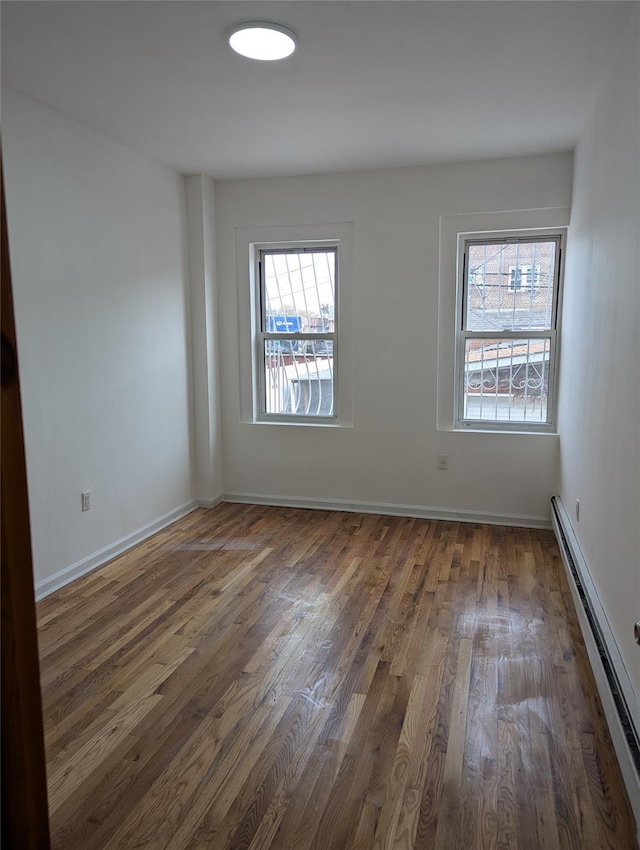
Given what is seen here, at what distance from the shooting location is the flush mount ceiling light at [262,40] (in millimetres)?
2314

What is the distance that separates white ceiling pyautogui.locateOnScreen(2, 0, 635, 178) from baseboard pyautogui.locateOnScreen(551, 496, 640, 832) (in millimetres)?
2391

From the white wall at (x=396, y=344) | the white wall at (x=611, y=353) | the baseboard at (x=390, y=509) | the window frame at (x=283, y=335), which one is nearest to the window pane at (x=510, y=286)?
the white wall at (x=396, y=344)

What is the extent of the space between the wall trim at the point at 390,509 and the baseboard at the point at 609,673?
1.02 m

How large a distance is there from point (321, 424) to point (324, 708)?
9.16ft

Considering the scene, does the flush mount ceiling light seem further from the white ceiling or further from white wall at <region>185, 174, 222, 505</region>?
white wall at <region>185, 174, 222, 505</region>

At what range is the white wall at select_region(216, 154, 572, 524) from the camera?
4223 millimetres

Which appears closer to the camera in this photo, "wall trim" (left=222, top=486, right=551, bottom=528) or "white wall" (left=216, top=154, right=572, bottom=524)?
"white wall" (left=216, top=154, right=572, bottom=524)

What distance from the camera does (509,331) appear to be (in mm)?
4324

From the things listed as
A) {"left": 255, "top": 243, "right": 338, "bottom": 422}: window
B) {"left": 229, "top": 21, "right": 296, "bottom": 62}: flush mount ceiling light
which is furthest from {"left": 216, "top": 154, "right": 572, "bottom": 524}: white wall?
{"left": 229, "top": 21, "right": 296, "bottom": 62}: flush mount ceiling light

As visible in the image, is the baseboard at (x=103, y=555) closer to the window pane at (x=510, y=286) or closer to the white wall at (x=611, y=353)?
the window pane at (x=510, y=286)

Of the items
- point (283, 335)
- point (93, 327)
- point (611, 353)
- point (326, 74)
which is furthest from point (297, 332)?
point (611, 353)

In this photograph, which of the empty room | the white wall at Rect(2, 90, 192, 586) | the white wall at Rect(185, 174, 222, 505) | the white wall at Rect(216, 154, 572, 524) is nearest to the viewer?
the empty room

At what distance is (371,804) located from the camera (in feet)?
5.77

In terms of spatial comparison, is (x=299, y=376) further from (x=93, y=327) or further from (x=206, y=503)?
(x=93, y=327)
